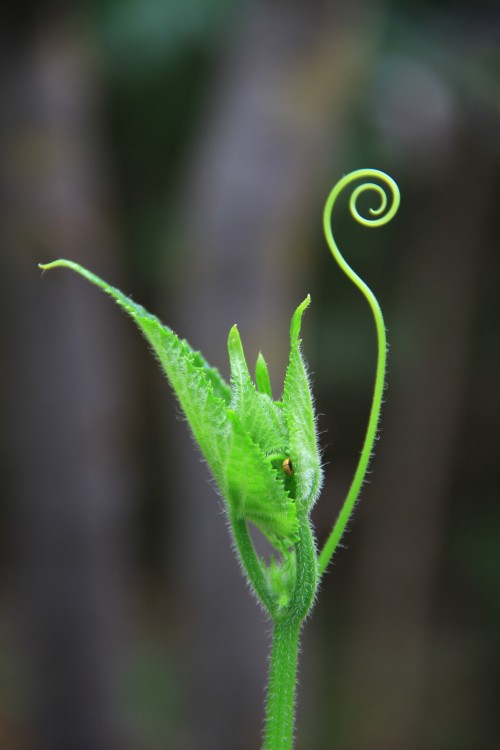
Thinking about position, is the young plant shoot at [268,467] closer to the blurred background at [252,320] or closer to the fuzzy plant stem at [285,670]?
the fuzzy plant stem at [285,670]

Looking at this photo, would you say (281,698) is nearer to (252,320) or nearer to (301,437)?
(301,437)

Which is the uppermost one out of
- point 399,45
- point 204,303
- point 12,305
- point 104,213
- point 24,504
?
point 399,45

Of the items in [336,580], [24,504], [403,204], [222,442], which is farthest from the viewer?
[336,580]

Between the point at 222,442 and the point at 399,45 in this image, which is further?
the point at 399,45

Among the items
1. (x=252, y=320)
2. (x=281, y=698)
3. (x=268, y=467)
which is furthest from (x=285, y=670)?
(x=252, y=320)

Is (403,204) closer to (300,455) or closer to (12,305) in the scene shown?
(12,305)

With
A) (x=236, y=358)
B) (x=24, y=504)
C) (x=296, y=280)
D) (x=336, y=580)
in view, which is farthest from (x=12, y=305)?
(x=236, y=358)

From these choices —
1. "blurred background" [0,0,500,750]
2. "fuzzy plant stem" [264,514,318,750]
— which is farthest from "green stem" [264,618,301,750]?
"blurred background" [0,0,500,750]
